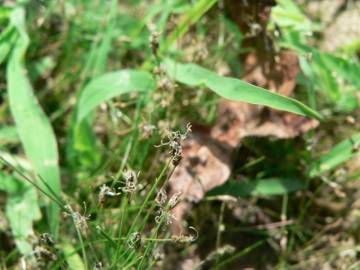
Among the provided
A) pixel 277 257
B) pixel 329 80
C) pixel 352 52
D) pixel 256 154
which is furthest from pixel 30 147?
pixel 352 52

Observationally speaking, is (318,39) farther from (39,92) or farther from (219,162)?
(39,92)

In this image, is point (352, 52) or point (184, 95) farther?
point (352, 52)

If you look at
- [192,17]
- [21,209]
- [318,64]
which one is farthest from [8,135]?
[318,64]

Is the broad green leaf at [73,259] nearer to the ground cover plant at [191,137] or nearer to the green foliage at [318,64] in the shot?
the ground cover plant at [191,137]

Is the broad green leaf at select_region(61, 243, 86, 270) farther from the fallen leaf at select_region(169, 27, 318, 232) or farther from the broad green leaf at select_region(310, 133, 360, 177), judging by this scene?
the broad green leaf at select_region(310, 133, 360, 177)

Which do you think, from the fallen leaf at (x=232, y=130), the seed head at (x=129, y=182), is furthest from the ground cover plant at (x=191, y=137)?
the seed head at (x=129, y=182)

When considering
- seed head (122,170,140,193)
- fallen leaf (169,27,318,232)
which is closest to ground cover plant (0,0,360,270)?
fallen leaf (169,27,318,232)
